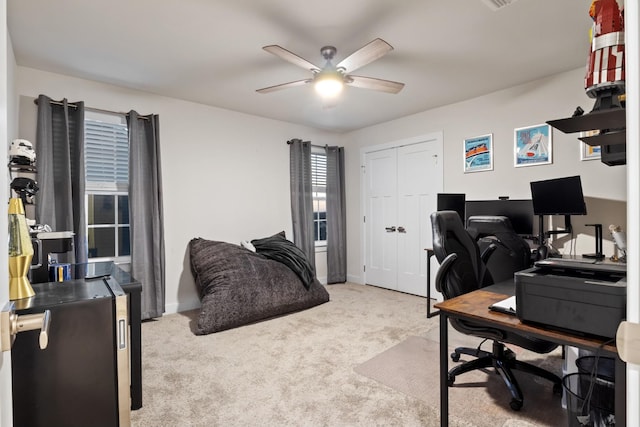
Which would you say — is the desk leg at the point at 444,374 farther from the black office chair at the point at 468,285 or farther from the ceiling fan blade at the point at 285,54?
the ceiling fan blade at the point at 285,54

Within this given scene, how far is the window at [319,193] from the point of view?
17.3 ft

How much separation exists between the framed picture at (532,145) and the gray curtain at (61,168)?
4.43 metres

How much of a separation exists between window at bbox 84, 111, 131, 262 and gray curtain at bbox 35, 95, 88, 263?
0.57 ft

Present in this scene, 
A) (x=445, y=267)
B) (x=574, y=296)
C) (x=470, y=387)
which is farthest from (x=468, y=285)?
(x=574, y=296)

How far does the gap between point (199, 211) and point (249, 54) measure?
2040mm

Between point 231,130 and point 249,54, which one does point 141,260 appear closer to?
point 231,130

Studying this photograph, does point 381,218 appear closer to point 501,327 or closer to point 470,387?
point 470,387

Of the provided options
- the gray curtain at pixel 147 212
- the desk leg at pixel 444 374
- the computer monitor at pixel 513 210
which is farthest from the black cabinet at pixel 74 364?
the computer monitor at pixel 513 210

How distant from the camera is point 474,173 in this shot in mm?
3996

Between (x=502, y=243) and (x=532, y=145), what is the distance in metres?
1.14

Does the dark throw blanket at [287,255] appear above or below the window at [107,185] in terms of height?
below

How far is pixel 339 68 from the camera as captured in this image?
2602mm

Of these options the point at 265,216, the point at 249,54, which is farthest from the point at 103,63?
the point at 265,216

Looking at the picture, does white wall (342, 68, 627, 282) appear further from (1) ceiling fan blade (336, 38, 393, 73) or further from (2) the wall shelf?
(1) ceiling fan blade (336, 38, 393, 73)
